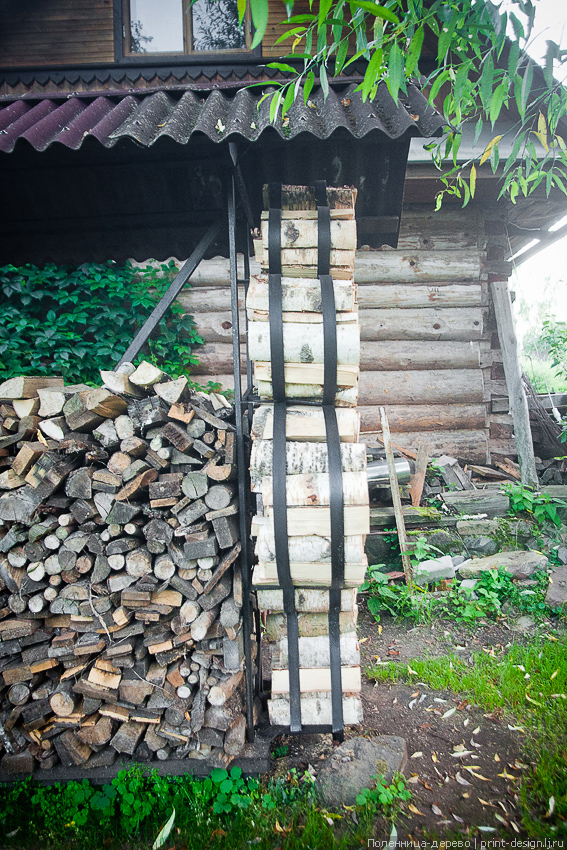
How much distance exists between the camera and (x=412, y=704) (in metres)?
3.28

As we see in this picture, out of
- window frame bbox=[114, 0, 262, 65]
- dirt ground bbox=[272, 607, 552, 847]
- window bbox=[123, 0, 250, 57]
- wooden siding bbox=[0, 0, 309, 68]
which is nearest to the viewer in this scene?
dirt ground bbox=[272, 607, 552, 847]

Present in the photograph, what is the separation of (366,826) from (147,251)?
402 cm

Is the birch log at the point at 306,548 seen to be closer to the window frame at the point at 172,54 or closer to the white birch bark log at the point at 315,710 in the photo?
the white birch bark log at the point at 315,710

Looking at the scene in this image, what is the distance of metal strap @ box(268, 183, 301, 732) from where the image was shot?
219cm

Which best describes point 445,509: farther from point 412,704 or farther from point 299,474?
point 299,474

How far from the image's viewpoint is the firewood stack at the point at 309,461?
2213 mm

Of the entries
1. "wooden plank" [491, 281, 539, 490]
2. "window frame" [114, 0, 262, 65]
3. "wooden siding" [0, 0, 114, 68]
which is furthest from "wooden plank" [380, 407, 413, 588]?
"wooden siding" [0, 0, 114, 68]

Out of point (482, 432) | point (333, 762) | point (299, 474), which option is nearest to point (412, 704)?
point (333, 762)

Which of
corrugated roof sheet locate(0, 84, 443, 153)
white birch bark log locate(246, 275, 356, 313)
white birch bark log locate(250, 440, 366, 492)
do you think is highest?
corrugated roof sheet locate(0, 84, 443, 153)

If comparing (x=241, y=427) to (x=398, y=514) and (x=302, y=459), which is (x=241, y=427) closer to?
(x=302, y=459)

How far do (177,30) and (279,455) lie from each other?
4883mm

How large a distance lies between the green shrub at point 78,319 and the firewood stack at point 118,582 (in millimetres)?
2691

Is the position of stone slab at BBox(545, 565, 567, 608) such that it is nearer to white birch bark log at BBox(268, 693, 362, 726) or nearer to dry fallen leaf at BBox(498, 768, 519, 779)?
dry fallen leaf at BBox(498, 768, 519, 779)

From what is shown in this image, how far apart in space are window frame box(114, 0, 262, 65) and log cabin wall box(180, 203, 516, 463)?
2.18m
